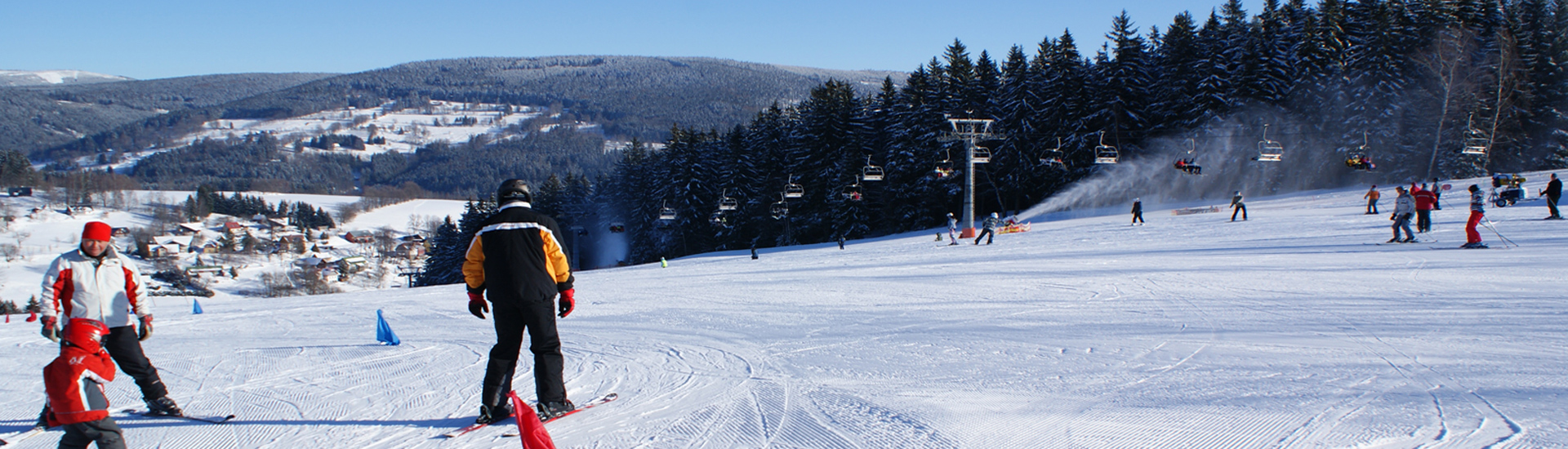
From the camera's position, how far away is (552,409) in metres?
4.29

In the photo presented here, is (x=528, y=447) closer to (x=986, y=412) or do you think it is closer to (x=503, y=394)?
(x=503, y=394)

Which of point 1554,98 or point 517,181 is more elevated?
point 1554,98

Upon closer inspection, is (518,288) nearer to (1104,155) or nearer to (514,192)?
(514,192)

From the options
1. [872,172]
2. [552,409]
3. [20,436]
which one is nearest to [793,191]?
[872,172]

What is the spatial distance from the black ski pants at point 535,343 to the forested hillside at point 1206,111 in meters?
37.8

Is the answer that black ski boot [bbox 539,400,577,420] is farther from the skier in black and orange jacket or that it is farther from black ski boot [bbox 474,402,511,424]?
black ski boot [bbox 474,402,511,424]

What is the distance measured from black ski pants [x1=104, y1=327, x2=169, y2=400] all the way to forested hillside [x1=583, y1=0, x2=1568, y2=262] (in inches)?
1519

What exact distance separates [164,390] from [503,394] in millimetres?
2312

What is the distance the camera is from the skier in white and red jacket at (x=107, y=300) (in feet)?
13.8

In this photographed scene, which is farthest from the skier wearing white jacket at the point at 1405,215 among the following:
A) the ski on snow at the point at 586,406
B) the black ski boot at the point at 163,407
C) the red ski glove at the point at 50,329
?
the red ski glove at the point at 50,329

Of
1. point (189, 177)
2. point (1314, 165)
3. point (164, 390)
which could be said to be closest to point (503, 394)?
point (164, 390)

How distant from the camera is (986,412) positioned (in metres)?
4.17

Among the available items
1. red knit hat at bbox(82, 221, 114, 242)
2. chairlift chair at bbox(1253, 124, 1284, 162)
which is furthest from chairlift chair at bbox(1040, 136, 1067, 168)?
red knit hat at bbox(82, 221, 114, 242)

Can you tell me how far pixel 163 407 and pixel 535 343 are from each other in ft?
8.22
